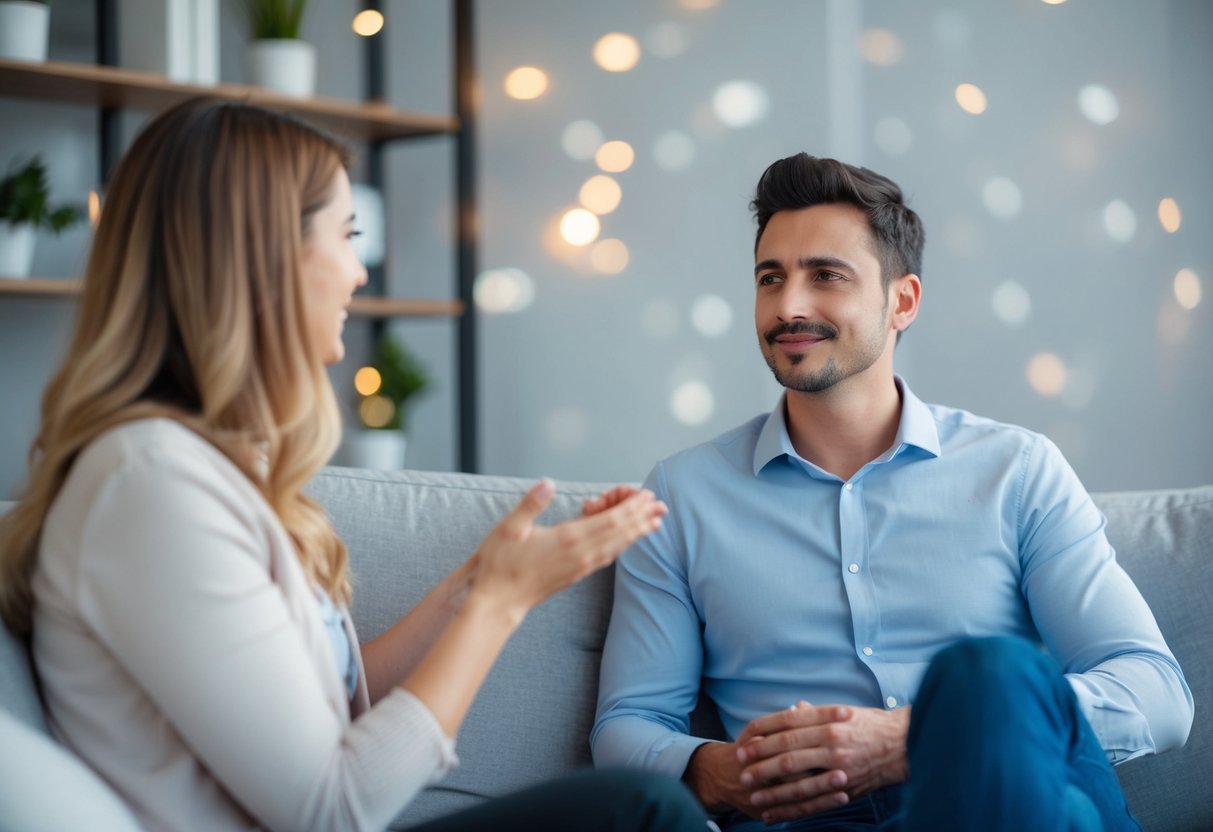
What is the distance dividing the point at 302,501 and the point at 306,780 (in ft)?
1.09

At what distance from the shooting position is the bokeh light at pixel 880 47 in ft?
10.0

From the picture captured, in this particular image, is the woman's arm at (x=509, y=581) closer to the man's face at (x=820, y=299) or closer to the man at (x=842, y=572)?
the man at (x=842, y=572)

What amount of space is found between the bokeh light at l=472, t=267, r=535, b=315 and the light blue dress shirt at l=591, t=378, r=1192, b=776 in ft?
6.85

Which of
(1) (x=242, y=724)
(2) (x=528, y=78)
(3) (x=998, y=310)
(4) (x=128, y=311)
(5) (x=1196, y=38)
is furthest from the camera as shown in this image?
(2) (x=528, y=78)

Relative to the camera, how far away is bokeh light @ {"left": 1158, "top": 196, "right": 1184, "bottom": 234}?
112 inches

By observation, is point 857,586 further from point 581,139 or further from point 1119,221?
point 581,139

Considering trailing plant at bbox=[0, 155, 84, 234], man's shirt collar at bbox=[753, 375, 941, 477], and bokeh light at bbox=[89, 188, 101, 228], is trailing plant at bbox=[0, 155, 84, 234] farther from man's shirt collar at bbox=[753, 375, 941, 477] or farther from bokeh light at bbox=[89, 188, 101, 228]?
man's shirt collar at bbox=[753, 375, 941, 477]

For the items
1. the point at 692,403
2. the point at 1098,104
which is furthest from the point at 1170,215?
the point at 692,403

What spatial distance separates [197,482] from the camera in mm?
987

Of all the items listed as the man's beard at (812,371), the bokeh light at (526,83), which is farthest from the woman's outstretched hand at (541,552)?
the bokeh light at (526,83)

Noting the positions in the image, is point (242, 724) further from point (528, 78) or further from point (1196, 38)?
point (528, 78)

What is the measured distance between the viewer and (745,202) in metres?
3.40

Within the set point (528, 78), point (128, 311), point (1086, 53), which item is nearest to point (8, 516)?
point (128, 311)

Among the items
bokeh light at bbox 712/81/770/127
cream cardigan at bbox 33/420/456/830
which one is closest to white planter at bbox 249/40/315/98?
bokeh light at bbox 712/81/770/127
